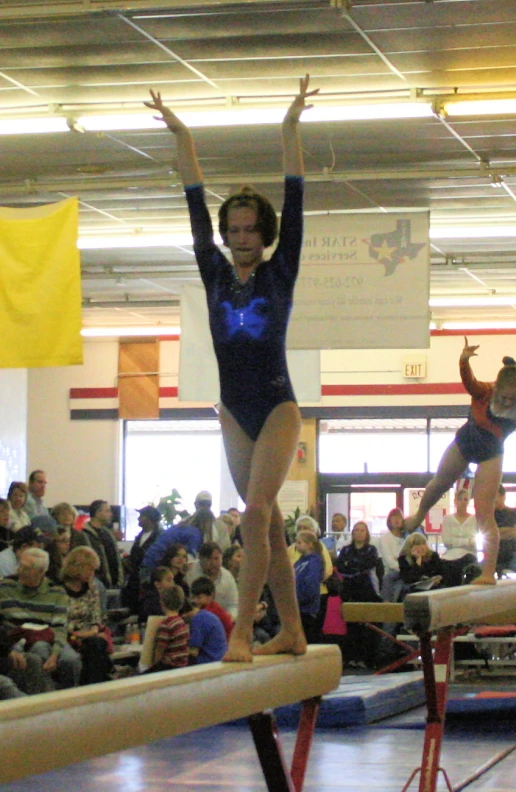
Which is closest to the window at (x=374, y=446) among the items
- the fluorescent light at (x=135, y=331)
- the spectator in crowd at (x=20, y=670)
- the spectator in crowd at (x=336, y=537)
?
the spectator in crowd at (x=336, y=537)

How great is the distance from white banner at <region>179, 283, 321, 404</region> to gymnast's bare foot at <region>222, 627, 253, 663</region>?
8412 mm

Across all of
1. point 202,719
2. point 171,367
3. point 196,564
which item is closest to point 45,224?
point 196,564

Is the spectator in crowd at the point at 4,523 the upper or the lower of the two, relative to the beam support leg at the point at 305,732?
upper

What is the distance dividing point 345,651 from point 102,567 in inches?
117

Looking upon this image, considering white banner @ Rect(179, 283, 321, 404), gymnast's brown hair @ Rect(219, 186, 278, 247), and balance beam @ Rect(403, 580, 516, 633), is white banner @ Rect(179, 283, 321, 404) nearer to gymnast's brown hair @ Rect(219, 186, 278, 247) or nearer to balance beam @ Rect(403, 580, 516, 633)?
balance beam @ Rect(403, 580, 516, 633)

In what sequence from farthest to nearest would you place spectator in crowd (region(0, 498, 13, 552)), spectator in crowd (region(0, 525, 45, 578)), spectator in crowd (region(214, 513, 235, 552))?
spectator in crowd (region(214, 513, 235, 552))
spectator in crowd (region(0, 498, 13, 552))
spectator in crowd (region(0, 525, 45, 578))

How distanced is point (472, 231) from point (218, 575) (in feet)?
21.0

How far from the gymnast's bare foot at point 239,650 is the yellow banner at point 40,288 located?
5.34 meters

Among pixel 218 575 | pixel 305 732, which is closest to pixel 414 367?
pixel 218 575

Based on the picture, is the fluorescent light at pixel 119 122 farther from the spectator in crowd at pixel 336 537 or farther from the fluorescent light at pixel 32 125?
the spectator in crowd at pixel 336 537

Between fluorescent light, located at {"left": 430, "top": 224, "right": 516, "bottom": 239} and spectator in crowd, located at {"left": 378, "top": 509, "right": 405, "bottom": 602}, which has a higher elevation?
fluorescent light, located at {"left": 430, "top": 224, "right": 516, "bottom": 239}

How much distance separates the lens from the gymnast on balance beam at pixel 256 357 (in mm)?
3387

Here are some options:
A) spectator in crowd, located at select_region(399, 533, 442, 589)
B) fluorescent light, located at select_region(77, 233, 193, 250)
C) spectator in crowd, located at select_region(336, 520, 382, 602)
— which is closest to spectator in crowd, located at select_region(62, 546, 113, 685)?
spectator in crowd, located at select_region(399, 533, 442, 589)

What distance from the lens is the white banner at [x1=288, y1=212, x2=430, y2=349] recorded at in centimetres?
1018
